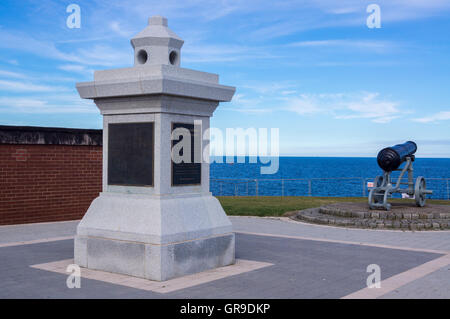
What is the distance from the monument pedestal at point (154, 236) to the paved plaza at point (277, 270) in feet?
0.70

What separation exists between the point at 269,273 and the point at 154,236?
1.91 meters

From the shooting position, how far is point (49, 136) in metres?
14.7

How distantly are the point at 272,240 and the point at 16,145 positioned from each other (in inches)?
295

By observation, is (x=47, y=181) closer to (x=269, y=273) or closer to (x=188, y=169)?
(x=188, y=169)

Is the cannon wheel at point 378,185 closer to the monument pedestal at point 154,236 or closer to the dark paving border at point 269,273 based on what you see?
the dark paving border at point 269,273

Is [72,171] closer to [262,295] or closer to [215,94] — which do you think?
[215,94]

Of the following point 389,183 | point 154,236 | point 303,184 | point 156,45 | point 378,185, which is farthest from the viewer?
point 303,184

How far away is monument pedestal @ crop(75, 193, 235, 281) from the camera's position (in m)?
7.76

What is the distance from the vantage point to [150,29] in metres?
8.62

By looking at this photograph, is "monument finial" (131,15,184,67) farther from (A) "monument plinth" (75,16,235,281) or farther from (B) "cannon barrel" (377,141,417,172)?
(B) "cannon barrel" (377,141,417,172)

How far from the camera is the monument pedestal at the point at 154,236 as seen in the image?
25.5ft

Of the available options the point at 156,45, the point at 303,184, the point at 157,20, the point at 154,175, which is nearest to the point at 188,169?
the point at 154,175

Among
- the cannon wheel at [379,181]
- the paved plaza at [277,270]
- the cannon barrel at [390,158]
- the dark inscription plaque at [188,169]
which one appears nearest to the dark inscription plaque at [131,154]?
the dark inscription plaque at [188,169]

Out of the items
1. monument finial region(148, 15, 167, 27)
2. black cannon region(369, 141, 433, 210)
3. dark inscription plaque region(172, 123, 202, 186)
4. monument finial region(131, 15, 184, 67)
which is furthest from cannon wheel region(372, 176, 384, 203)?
monument finial region(148, 15, 167, 27)
